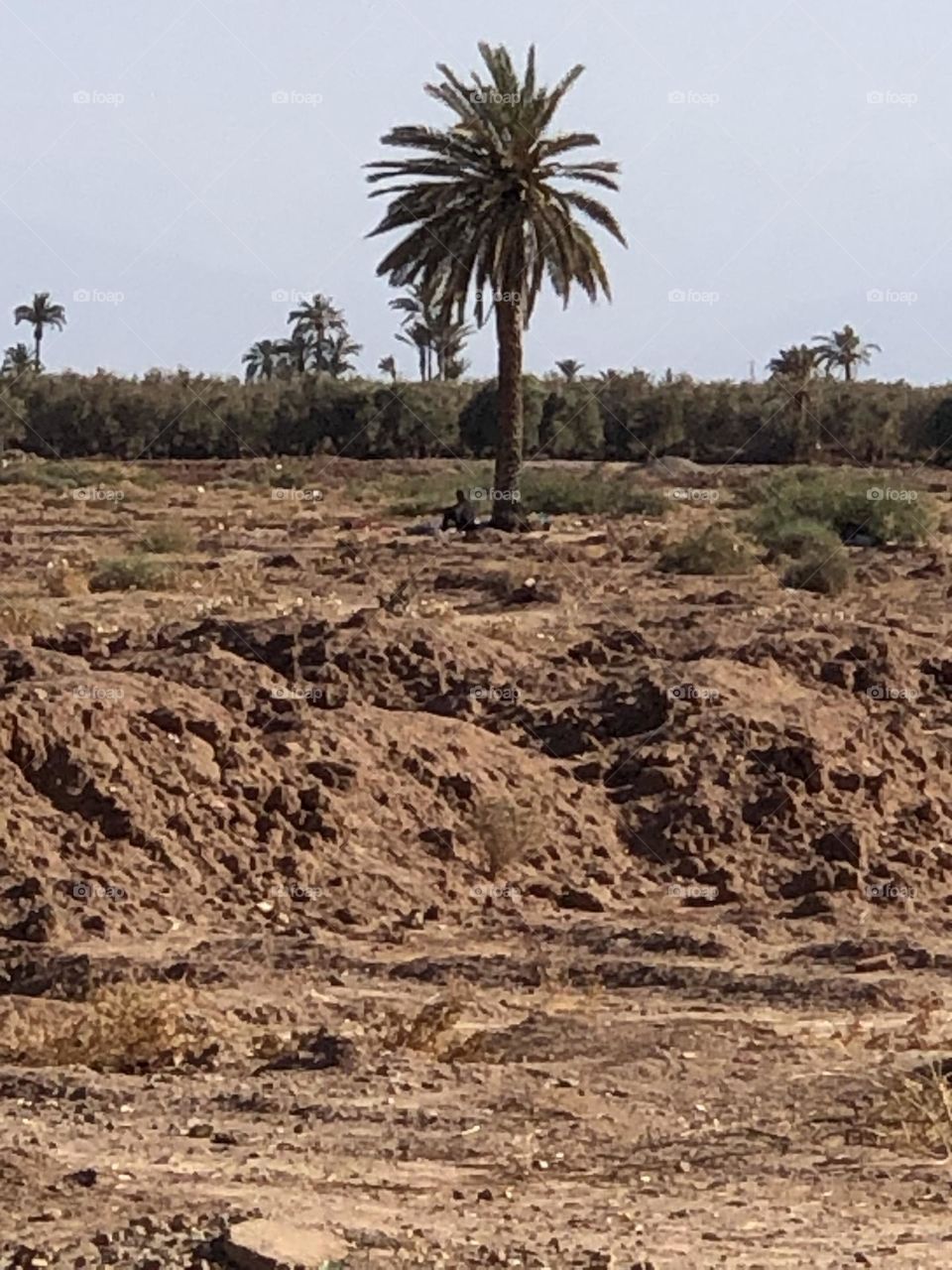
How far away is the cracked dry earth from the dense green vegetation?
133 ft

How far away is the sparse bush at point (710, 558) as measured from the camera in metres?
27.4

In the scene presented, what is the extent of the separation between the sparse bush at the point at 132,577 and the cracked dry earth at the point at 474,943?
5.78 metres

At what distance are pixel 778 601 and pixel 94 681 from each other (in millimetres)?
11886

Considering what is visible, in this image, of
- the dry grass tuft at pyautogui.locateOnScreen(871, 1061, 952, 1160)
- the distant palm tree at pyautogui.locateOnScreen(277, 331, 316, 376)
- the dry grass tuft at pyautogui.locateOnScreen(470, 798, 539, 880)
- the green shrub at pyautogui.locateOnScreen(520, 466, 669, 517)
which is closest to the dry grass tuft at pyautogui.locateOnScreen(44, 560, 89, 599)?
the dry grass tuft at pyautogui.locateOnScreen(470, 798, 539, 880)

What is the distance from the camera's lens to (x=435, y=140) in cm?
3072

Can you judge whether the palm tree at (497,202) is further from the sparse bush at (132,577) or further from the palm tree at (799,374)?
the palm tree at (799,374)

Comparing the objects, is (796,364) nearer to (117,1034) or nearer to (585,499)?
(585,499)

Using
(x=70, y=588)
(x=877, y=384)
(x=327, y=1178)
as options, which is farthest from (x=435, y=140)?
(x=877, y=384)

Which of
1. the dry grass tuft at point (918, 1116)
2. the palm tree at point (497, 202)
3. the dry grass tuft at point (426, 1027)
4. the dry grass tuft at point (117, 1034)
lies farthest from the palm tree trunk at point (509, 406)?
the dry grass tuft at point (918, 1116)

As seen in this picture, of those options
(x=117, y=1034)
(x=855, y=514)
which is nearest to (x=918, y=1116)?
(x=117, y=1034)

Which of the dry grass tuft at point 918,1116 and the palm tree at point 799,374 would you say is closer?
the dry grass tuft at point 918,1116

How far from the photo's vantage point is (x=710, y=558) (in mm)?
27453

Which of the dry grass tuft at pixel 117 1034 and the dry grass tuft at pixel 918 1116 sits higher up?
the dry grass tuft at pixel 918 1116

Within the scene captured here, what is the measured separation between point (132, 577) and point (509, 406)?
29.8ft
